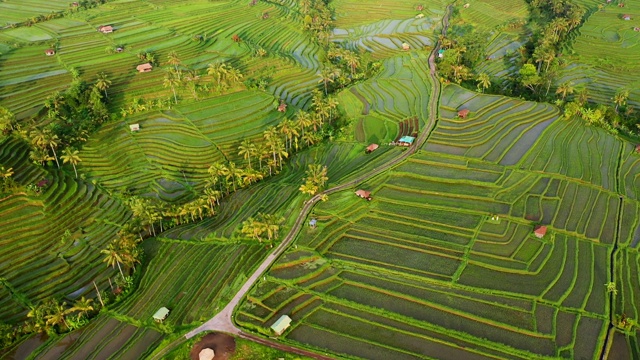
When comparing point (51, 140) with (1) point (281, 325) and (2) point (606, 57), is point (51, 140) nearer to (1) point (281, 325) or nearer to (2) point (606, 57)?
(1) point (281, 325)

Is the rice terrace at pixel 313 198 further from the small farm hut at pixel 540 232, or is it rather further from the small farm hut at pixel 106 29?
the small farm hut at pixel 540 232

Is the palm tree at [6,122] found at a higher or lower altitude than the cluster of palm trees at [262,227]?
higher

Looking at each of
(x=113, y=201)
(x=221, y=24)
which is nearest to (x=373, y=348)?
(x=113, y=201)

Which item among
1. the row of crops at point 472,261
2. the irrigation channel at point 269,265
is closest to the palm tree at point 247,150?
the irrigation channel at point 269,265

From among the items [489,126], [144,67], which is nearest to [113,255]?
[144,67]

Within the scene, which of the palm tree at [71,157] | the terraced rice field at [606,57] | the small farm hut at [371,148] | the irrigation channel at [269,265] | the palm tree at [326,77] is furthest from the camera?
the terraced rice field at [606,57]

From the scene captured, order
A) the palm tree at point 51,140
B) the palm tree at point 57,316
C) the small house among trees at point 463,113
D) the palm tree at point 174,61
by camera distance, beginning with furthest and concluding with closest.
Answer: the palm tree at point 174,61, the small house among trees at point 463,113, the palm tree at point 51,140, the palm tree at point 57,316

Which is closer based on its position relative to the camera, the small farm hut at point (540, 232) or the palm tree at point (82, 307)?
the palm tree at point (82, 307)
